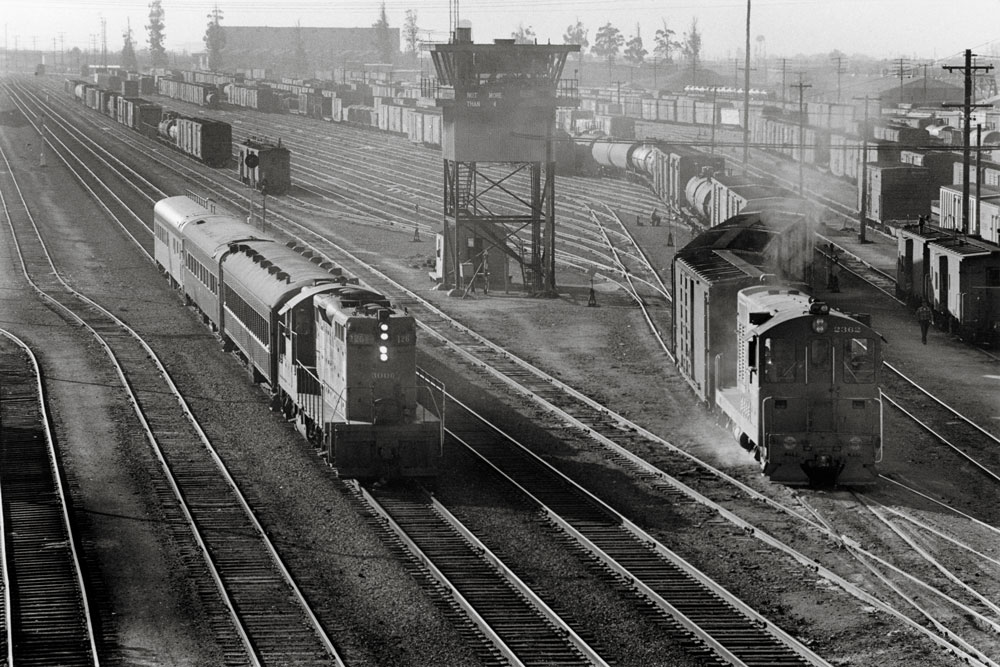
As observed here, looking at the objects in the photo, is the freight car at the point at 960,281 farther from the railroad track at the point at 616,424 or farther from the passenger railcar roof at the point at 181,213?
the passenger railcar roof at the point at 181,213

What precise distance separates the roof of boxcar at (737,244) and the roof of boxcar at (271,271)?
8.00 metres

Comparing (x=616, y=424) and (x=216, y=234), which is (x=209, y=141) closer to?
(x=216, y=234)

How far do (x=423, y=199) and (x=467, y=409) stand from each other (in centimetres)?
5087

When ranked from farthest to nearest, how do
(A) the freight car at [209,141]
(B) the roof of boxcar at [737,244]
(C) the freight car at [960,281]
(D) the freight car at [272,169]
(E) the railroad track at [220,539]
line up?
(A) the freight car at [209,141] < (D) the freight car at [272,169] < (C) the freight car at [960,281] < (B) the roof of boxcar at [737,244] < (E) the railroad track at [220,539]

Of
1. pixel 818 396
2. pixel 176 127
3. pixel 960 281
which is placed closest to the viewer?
pixel 818 396

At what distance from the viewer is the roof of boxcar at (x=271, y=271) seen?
28.4 metres

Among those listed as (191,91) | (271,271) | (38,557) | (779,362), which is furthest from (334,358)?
(191,91)

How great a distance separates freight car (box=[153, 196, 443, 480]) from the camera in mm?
24109

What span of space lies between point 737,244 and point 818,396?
492 inches

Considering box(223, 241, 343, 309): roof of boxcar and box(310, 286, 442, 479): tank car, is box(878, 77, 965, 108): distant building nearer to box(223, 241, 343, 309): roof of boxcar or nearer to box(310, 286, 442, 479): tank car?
box(223, 241, 343, 309): roof of boxcar

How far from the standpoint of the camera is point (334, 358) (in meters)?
25.1

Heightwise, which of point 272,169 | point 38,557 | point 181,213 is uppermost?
point 272,169

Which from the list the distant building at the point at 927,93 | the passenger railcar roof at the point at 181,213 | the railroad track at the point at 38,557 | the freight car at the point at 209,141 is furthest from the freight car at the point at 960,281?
the distant building at the point at 927,93

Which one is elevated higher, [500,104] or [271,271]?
[500,104]
